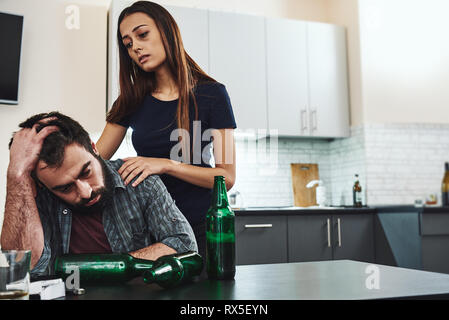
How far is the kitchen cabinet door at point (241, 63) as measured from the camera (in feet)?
12.8

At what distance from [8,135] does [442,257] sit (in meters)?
3.30

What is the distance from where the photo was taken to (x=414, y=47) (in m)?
4.38

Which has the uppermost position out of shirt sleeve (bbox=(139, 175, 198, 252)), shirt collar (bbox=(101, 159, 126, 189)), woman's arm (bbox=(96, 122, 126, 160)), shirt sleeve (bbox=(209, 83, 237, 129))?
shirt sleeve (bbox=(209, 83, 237, 129))

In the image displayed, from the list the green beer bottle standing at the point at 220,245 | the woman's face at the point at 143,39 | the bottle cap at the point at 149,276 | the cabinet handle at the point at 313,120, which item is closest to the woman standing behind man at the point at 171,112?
the woman's face at the point at 143,39

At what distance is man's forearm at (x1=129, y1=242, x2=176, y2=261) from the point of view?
1.20m

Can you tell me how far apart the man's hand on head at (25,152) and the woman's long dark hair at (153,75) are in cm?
37

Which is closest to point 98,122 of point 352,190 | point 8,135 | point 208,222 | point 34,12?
point 8,135

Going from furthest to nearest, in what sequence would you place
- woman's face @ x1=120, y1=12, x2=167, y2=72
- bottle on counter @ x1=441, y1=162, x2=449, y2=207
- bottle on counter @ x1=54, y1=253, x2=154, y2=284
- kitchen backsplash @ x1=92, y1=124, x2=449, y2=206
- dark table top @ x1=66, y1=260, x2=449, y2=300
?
kitchen backsplash @ x1=92, y1=124, x2=449, y2=206 → bottle on counter @ x1=441, y1=162, x2=449, y2=207 → woman's face @ x1=120, y1=12, x2=167, y2=72 → bottle on counter @ x1=54, y1=253, x2=154, y2=284 → dark table top @ x1=66, y1=260, x2=449, y2=300

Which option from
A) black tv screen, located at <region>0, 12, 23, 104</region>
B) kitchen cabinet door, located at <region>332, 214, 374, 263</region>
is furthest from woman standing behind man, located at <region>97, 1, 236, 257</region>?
kitchen cabinet door, located at <region>332, 214, 374, 263</region>

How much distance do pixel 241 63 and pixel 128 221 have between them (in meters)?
2.88

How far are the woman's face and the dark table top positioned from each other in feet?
2.29

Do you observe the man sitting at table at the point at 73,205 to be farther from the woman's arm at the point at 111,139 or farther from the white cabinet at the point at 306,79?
the white cabinet at the point at 306,79

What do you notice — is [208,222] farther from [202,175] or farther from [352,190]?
[352,190]

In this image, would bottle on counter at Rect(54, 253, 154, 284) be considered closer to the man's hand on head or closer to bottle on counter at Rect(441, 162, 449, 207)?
the man's hand on head
